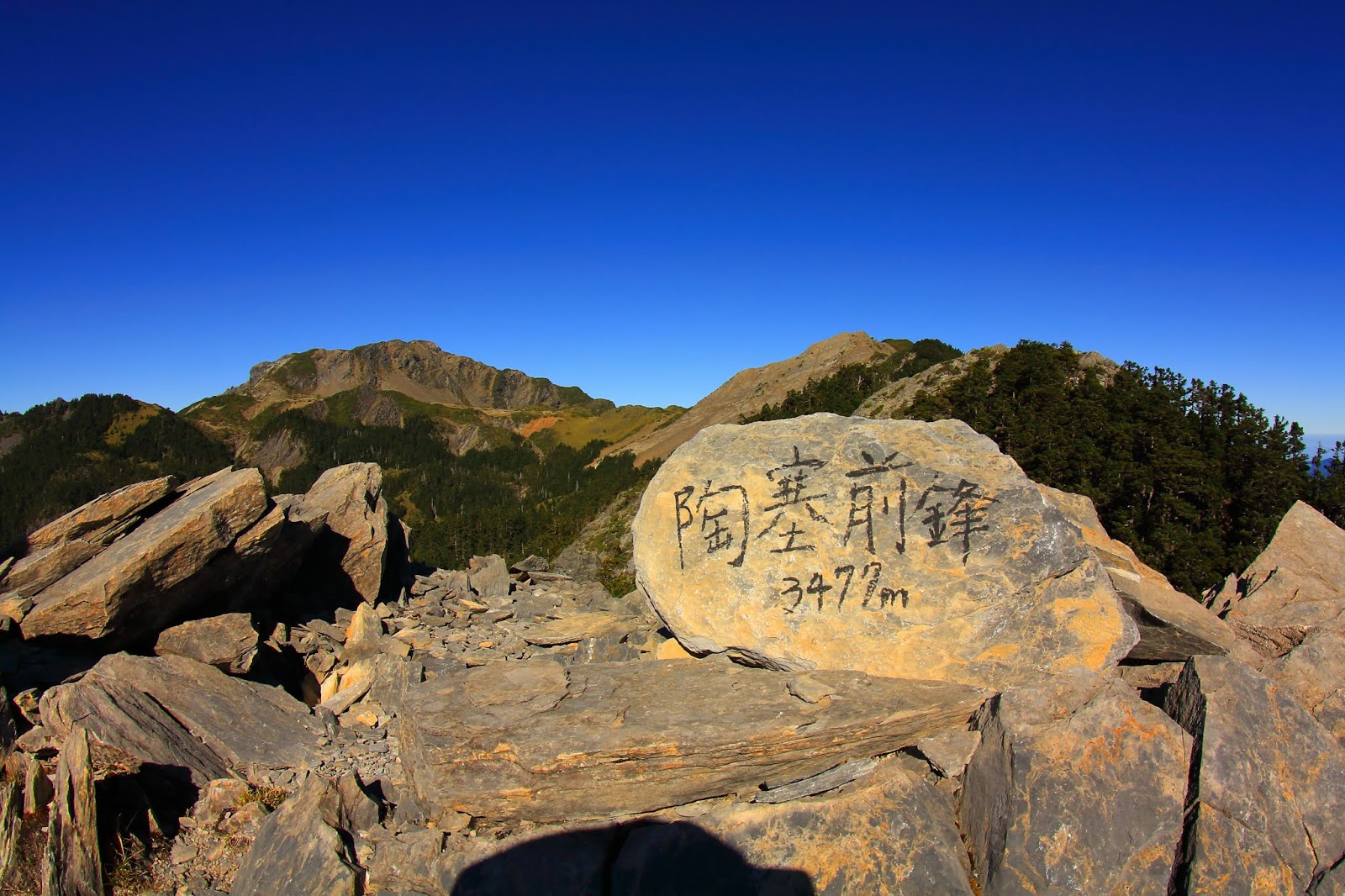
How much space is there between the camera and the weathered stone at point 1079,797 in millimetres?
7074

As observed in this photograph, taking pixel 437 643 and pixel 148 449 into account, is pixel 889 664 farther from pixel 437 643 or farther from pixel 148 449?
pixel 148 449

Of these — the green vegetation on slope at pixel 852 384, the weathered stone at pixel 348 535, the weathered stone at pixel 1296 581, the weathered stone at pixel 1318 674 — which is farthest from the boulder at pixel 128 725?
the green vegetation on slope at pixel 852 384

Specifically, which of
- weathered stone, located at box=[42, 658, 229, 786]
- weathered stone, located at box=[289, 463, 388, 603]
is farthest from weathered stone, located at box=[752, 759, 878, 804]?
weathered stone, located at box=[289, 463, 388, 603]

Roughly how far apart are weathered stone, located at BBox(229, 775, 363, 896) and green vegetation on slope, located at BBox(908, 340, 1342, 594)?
1754 cm

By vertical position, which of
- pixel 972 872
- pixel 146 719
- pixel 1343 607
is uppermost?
pixel 146 719

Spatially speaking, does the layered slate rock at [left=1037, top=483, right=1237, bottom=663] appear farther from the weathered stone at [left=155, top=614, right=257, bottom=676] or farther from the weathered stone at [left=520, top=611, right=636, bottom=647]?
the weathered stone at [left=155, top=614, right=257, bottom=676]

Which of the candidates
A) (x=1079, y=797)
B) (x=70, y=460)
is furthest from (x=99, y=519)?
(x=70, y=460)

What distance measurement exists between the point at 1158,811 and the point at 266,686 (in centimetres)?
1464

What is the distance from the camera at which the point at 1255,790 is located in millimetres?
7312

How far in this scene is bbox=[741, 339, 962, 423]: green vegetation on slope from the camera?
127 ft

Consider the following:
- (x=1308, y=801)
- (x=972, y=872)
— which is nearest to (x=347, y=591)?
(x=972, y=872)

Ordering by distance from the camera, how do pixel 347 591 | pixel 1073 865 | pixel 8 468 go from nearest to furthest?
pixel 1073 865 → pixel 347 591 → pixel 8 468

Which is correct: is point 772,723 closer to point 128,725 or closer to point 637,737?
point 637,737

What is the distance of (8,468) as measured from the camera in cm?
16725
